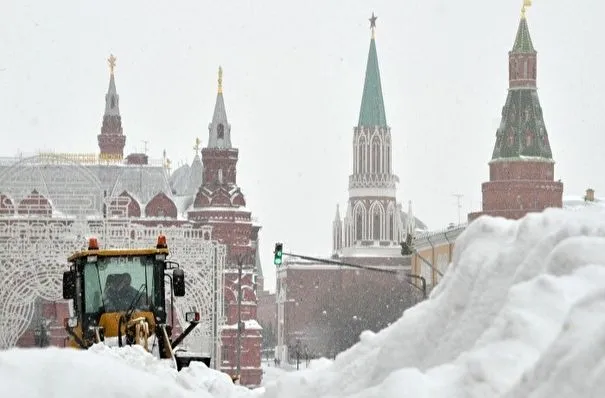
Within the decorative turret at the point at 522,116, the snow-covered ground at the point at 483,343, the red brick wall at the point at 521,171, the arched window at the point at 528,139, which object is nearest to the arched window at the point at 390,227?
the decorative turret at the point at 522,116

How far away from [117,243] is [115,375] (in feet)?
256

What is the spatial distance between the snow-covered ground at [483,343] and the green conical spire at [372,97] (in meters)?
158

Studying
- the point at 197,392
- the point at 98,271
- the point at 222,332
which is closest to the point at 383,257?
the point at 222,332

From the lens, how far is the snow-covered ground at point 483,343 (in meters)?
8.24

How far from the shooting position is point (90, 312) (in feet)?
73.2

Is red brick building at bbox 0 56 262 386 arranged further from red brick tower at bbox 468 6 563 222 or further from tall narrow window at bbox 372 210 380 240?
tall narrow window at bbox 372 210 380 240

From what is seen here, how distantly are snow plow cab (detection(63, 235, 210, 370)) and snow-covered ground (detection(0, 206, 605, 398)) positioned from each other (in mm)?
9806

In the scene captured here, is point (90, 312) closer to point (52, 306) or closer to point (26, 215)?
point (52, 306)

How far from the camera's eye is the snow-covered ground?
8.24 metres

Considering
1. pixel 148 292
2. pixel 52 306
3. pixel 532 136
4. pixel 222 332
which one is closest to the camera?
pixel 148 292

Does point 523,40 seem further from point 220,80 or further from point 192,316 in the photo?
point 192,316

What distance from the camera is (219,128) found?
11538 centimetres

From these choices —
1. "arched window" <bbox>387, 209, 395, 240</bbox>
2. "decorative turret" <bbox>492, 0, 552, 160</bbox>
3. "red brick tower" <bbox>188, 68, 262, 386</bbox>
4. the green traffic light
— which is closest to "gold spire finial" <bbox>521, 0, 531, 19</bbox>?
"decorative turret" <bbox>492, 0, 552, 160</bbox>

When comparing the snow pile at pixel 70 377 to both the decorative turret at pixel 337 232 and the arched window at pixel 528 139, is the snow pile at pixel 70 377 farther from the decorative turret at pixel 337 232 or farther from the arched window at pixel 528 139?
the decorative turret at pixel 337 232
